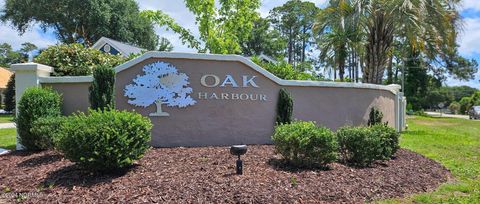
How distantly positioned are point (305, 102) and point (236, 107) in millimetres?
2117

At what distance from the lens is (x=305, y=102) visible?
1083 centimetres

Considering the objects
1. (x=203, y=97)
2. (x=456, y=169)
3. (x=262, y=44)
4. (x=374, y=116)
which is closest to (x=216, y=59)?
(x=203, y=97)

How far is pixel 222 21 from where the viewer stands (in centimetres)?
1942

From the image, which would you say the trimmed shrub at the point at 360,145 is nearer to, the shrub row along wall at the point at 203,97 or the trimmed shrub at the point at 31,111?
the shrub row along wall at the point at 203,97

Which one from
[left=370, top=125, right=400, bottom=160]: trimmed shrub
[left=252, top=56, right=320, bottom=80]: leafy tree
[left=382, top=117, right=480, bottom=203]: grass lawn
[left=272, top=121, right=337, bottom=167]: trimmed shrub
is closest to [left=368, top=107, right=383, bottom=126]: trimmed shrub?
[left=382, top=117, right=480, bottom=203]: grass lawn

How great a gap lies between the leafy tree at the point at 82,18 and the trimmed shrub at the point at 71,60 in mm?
21323

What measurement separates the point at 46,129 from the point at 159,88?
2665 millimetres

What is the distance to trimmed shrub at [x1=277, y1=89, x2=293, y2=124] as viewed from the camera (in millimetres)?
10250

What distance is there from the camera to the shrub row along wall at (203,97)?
931 cm

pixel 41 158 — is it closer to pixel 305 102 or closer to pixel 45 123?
pixel 45 123

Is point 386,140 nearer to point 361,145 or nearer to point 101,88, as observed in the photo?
point 361,145

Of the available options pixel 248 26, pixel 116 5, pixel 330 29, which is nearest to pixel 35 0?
pixel 116 5

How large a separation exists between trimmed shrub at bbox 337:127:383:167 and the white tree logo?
3985 millimetres

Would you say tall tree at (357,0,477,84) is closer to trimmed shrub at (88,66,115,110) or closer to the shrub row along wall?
the shrub row along wall
